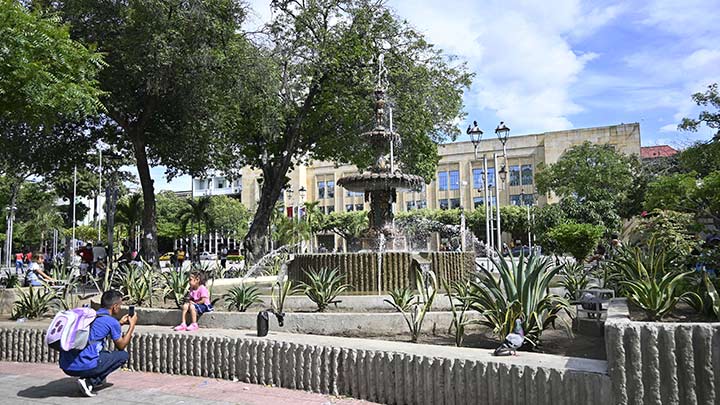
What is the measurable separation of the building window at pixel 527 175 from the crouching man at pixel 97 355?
2462 inches

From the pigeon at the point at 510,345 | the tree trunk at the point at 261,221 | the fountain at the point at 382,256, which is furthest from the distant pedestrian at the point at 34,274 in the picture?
the pigeon at the point at 510,345

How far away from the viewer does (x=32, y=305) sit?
972 cm

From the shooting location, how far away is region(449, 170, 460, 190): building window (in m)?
69.1

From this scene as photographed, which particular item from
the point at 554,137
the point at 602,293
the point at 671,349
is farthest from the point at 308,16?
the point at 554,137

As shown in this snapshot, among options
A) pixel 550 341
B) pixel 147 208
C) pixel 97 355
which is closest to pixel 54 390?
pixel 97 355

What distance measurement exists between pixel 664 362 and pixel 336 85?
18856mm

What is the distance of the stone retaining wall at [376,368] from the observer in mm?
4207

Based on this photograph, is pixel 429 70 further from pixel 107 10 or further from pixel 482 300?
pixel 482 300

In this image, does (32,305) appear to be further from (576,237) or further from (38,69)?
(576,237)

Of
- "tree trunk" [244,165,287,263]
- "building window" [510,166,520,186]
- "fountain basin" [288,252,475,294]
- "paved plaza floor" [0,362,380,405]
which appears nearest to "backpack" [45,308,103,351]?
"paved plaza floor" [0,362,380,405]

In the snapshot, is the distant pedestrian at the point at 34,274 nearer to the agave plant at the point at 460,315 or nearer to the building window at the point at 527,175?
the agave plant at the point at 460,315

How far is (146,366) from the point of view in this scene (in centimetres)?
682

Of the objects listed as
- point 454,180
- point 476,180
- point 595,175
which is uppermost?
point 454,180

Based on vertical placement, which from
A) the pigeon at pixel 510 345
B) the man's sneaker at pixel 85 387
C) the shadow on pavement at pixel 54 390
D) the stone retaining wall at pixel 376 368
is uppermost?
the pigeon at pixel 510 345
